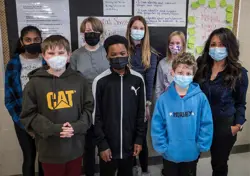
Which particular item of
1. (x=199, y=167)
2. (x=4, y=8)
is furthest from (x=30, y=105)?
(x=199, y=167)

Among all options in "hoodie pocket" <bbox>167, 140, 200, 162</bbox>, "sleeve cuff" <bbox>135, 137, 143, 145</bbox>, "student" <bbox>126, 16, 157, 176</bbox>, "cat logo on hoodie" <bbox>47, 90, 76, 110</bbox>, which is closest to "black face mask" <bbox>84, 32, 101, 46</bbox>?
"student" <bbox>126, 16, 157, 176</bbox>

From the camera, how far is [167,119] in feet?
5.34

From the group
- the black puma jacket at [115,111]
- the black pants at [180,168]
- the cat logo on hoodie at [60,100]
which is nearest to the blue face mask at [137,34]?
the black puma jacket at [115,111]

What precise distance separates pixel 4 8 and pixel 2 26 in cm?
17

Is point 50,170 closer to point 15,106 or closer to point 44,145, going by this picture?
point 44,145

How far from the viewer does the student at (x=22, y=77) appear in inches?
74.0

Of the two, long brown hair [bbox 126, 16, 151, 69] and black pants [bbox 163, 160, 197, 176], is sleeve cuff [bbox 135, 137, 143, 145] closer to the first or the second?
black pants [bbox 163, 160, 197, 176]

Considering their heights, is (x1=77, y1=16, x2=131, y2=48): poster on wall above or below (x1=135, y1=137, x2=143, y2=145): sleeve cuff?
above

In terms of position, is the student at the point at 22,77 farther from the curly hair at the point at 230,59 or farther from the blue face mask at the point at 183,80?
the curly hair at the point at 230,59

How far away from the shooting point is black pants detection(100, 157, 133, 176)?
1770 millimetres

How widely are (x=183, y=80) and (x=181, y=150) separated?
49cm

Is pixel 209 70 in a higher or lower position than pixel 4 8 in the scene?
lower

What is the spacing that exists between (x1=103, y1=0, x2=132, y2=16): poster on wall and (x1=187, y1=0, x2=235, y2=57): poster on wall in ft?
2.40

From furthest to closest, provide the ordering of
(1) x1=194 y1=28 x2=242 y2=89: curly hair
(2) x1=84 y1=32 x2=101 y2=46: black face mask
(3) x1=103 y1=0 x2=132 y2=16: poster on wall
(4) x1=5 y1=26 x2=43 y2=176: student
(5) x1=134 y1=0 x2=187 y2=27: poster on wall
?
1. (5) x1=134 y1=0 x2=187 y2=27: poster on wall
2. (3) x1=103 y1=0 x2=132 y2=16: poster on wall
3. (2) x1=84 y1=32 x2=101 y2=46: black face mask
4. (4) x1=5 y1=26 x2=43 y2=176: student
5. (1) x1=194 y1=28 x2=242 y2=89: curly hair
